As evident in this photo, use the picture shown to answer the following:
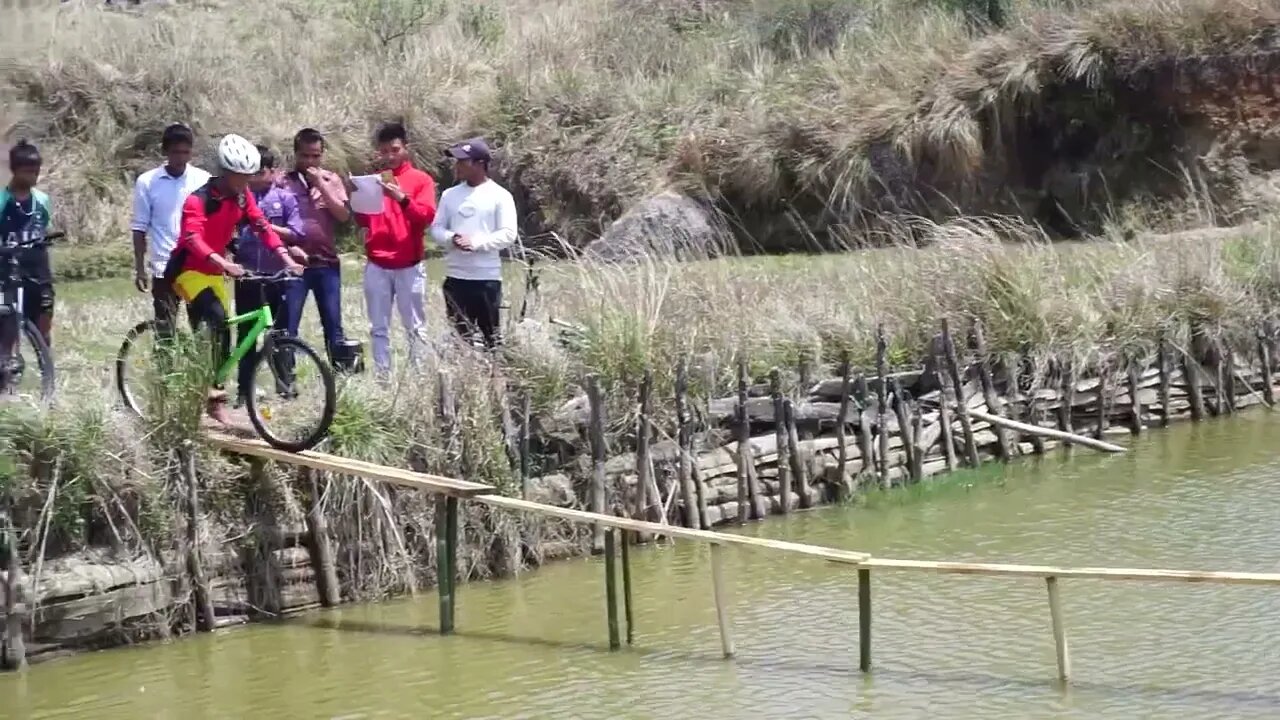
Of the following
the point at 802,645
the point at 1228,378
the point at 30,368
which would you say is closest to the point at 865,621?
the point at 802,645

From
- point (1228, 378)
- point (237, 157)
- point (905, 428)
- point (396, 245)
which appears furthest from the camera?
point (1228, 378)

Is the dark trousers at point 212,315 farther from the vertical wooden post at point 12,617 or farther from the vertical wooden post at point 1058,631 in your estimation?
the vertical wooden post at point 1058,631

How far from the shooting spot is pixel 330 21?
2905 centimetres

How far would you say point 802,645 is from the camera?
7.63 metres

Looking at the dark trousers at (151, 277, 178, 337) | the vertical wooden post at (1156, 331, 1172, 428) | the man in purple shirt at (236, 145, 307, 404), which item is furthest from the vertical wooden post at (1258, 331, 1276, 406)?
the dark trousers at (151, 277, 178, 337)

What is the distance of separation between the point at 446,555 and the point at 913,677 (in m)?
2.39

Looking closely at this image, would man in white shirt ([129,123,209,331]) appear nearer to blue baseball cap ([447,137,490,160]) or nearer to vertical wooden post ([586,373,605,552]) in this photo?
blue baseball cap ([447,137,490,160])

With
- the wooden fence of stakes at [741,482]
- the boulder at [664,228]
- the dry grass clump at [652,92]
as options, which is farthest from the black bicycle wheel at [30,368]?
the boulder at [664,228]

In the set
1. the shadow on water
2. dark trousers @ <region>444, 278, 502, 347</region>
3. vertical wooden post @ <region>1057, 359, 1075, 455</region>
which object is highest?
dark trousers @ <region>444, 278, 502, 347</region>

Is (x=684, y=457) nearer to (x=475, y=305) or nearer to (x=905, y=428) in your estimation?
(x=475, y=305)

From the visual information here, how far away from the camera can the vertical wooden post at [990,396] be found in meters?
11.0

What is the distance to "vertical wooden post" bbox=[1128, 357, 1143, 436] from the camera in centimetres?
1170

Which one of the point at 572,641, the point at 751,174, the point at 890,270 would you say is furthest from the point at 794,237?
the point at 572,641

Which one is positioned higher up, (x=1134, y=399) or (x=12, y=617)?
(x=1134, y=399)
